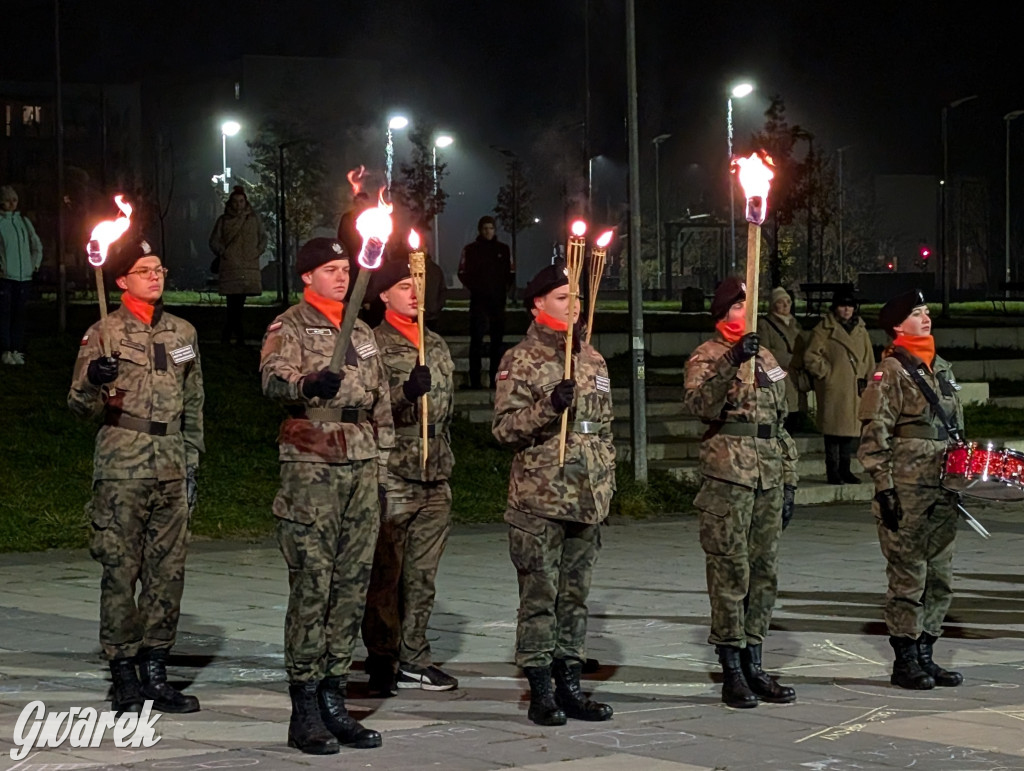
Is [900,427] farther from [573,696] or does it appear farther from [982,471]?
[573,696]

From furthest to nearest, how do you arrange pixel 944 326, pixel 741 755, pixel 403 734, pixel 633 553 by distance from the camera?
pixel 944 326, pixel 633 553, pixel 403 734, pixel 741 755

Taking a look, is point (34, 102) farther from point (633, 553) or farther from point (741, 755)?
point (741, 755)

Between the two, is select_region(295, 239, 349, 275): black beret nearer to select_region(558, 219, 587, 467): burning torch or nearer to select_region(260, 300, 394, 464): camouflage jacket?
select_region(260, 300, 394, 464): camouflage jacket

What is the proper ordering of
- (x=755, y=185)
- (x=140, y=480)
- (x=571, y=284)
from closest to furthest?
(x=755, y=185), (x=571, y=284), (x=140, y=480)

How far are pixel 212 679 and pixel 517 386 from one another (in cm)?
234

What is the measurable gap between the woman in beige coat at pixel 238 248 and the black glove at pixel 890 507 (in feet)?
44.2

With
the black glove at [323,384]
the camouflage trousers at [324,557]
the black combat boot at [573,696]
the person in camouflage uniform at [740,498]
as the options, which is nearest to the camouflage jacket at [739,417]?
the person in camouflage uniform at [740,498]

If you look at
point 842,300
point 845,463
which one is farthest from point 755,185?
point 845,463

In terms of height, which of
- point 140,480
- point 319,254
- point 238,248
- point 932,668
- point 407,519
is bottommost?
point 932,668

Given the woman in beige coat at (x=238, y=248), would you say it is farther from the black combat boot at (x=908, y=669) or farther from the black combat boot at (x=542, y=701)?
the black combat boot at (x=542, y=701)

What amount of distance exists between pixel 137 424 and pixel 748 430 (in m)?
2.85

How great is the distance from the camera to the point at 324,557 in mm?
7414

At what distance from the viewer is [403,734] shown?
25.1 feet

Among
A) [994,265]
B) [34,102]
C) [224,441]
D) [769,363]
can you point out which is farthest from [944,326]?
[34,102]
